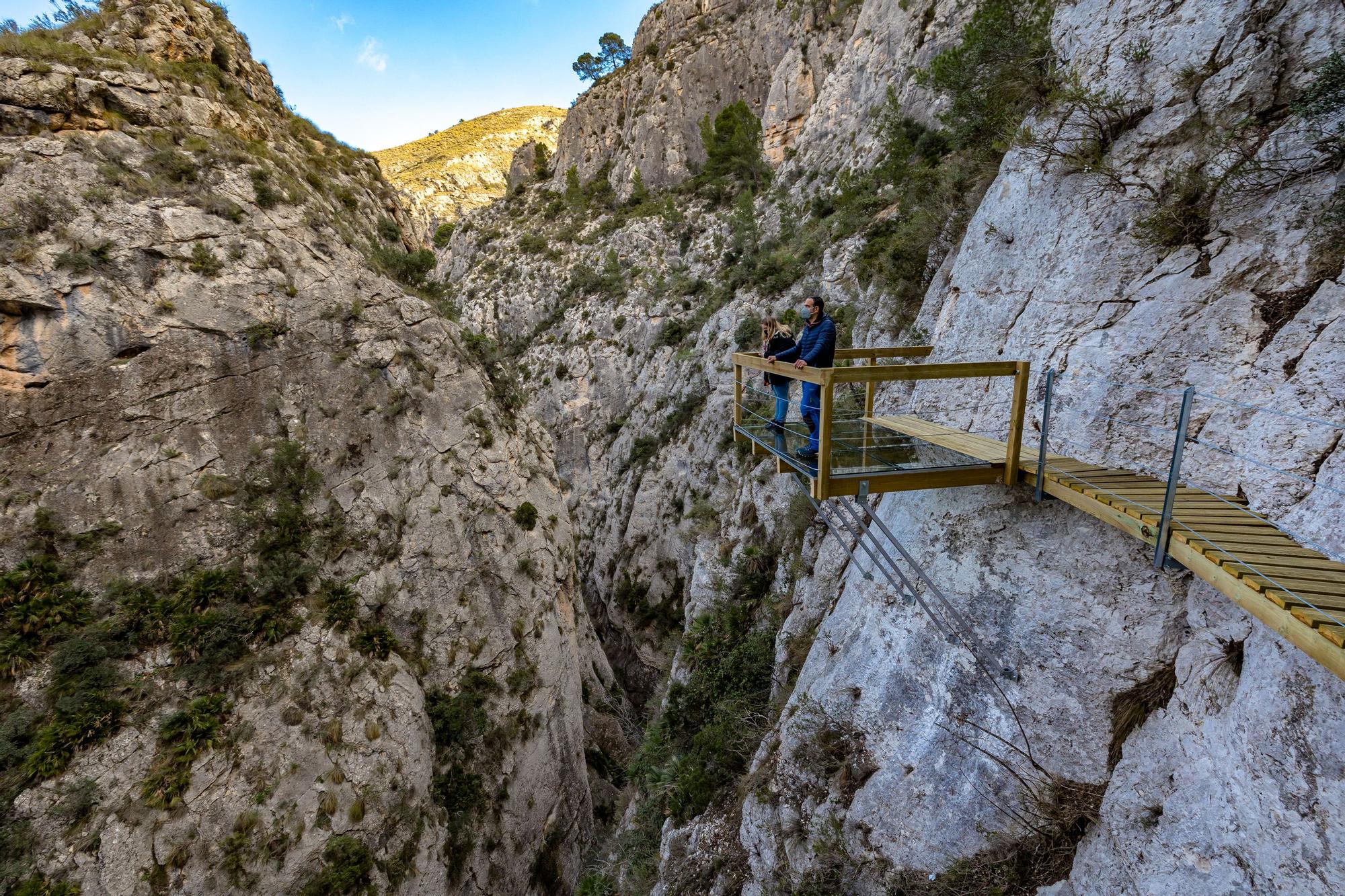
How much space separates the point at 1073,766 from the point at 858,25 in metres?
27.2

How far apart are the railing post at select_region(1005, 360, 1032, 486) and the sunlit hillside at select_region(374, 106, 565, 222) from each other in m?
61.6

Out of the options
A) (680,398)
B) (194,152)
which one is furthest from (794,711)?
(194,152)

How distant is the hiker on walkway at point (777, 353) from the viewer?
6672 mm

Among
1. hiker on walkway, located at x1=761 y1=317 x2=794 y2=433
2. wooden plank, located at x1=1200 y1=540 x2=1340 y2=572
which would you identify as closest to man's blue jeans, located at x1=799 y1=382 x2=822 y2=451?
hiker on walkway, located at x1=761 y1=317 x2=794 y2=433

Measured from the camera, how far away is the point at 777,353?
6641mm

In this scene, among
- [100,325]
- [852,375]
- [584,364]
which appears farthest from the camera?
[584,364]

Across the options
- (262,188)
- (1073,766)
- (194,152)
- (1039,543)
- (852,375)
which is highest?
(194,152)

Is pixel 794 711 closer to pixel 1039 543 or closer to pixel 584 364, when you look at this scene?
pixel 1039 543

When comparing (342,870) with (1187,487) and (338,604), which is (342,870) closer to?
(338,604)

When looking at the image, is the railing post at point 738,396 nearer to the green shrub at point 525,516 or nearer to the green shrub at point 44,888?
the green shrub at point 525,516

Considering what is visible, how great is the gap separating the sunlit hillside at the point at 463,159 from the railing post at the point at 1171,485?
207ft

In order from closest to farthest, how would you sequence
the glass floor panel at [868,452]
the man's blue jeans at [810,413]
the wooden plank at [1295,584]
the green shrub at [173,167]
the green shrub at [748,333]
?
1. the wooden plank at [1295,584]
2. the glass floor panel at [868,452]
3. the man's blue jeans at [810,413]
4. the green shrub at [173,167]
5. the green shrub at [748,333]

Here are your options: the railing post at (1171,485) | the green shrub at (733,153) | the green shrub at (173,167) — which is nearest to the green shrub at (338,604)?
the green shrub at (173,167)

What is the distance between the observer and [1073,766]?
427 cm
